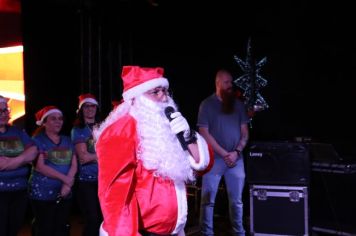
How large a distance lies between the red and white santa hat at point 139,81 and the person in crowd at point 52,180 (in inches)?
67.9

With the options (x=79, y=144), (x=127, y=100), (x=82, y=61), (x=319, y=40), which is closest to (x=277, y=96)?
(x=319, y=40)

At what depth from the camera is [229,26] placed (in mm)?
6621

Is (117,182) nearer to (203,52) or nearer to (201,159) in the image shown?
(201,159)

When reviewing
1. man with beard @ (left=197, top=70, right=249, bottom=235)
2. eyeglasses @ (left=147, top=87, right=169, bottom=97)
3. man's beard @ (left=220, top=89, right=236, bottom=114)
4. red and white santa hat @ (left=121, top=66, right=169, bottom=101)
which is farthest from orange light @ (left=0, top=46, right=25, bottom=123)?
eyeglasses @ (left=147, top=87, right=169, bottom=97)

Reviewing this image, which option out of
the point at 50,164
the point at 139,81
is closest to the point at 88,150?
the point at 50,164

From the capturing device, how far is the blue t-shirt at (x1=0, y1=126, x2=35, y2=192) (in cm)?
394

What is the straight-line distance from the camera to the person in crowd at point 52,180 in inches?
164

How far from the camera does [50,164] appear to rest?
13.9 ft

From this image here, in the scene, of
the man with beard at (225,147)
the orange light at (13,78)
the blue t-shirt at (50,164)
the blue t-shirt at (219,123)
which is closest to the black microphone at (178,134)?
the blue t-shirt at (50,164)

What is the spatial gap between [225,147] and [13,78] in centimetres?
248

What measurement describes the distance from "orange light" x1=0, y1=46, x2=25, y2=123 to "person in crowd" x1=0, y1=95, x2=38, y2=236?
1.45 metres

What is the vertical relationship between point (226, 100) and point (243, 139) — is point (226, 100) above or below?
above

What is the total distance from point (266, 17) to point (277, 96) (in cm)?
102

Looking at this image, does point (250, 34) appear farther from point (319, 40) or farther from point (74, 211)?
point (74, 211)
